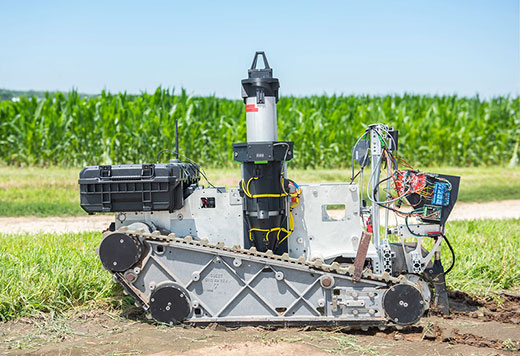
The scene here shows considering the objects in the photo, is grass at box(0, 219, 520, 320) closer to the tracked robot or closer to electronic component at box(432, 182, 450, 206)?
the tracked robot

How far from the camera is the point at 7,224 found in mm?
10789

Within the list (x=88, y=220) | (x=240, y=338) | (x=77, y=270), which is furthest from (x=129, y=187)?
(x=88, y=220)

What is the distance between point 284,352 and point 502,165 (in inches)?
723

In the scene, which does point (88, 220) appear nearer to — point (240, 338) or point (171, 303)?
point (171, 303)

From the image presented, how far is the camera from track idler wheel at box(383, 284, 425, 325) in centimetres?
537

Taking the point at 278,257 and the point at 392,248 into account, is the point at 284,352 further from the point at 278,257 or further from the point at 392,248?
the point at 392,248

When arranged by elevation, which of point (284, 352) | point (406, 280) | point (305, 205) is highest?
point (305, 205)

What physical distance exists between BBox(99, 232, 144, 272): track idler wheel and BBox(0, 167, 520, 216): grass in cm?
668

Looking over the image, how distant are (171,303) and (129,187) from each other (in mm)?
1195

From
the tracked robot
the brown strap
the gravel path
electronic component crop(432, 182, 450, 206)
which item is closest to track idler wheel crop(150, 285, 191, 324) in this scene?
the tracked robot

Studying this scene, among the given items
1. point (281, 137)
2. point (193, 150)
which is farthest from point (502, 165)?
point (193, 150)

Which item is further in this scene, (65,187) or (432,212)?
(65,187)

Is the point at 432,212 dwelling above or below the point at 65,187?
above

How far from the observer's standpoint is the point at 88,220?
11469mm
